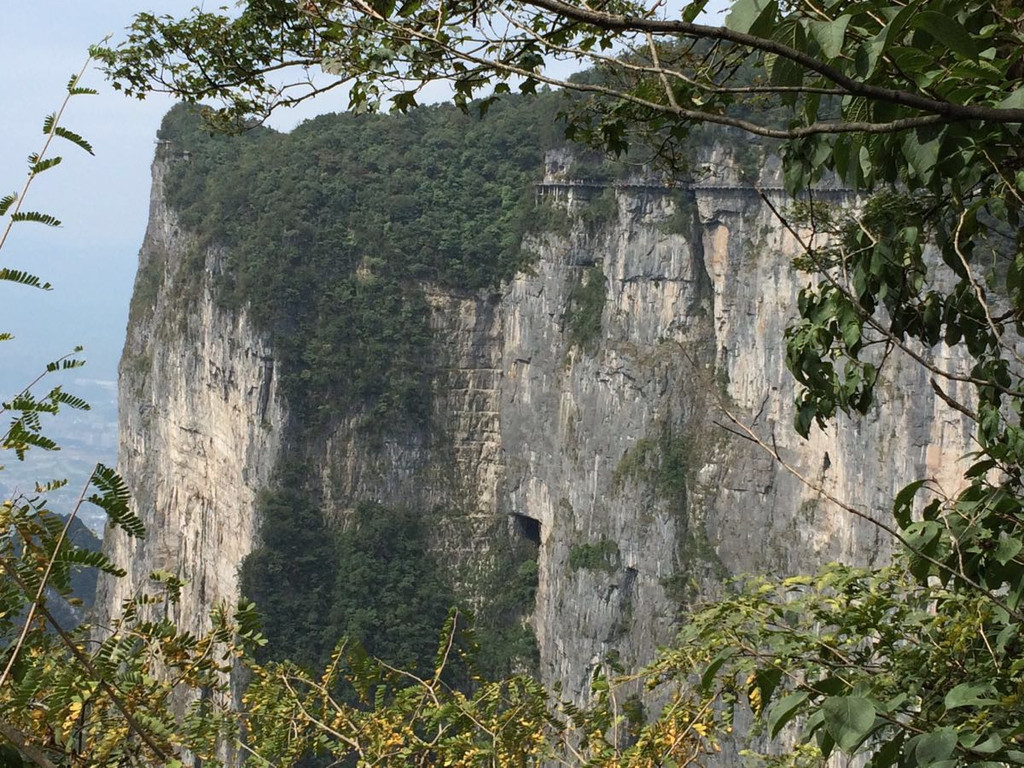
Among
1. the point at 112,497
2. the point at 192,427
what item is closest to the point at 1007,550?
the point at 112,497

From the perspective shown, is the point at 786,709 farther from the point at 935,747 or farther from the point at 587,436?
the point at 587,436

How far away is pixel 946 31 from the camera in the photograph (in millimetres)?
1525

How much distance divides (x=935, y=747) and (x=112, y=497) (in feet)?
4.55

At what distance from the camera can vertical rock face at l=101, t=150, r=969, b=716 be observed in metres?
22.6

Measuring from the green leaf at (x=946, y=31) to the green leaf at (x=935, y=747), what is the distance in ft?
3.27

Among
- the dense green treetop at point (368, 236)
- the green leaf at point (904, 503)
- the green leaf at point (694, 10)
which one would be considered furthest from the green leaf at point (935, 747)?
the dense green treetop at point (368, 236)

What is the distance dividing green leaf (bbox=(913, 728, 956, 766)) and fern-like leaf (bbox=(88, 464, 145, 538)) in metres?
1.33

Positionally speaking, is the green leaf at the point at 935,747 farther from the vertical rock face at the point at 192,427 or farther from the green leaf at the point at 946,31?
the vertical rock face at the point at 192,427

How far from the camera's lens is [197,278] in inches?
1200

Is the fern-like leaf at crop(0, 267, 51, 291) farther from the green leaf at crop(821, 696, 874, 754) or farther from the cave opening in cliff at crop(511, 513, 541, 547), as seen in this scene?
the cave opening in cliff at crop(511, 513, 541, 547)

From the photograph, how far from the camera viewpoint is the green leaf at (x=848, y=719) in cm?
168

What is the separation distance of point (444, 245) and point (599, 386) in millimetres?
6165

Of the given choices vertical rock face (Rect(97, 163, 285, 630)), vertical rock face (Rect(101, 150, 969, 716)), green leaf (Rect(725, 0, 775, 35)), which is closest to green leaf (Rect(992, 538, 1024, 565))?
green leaf (Rect(725, 0, 775, 35))

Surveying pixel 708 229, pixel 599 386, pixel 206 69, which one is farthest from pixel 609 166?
pixel 206 69
